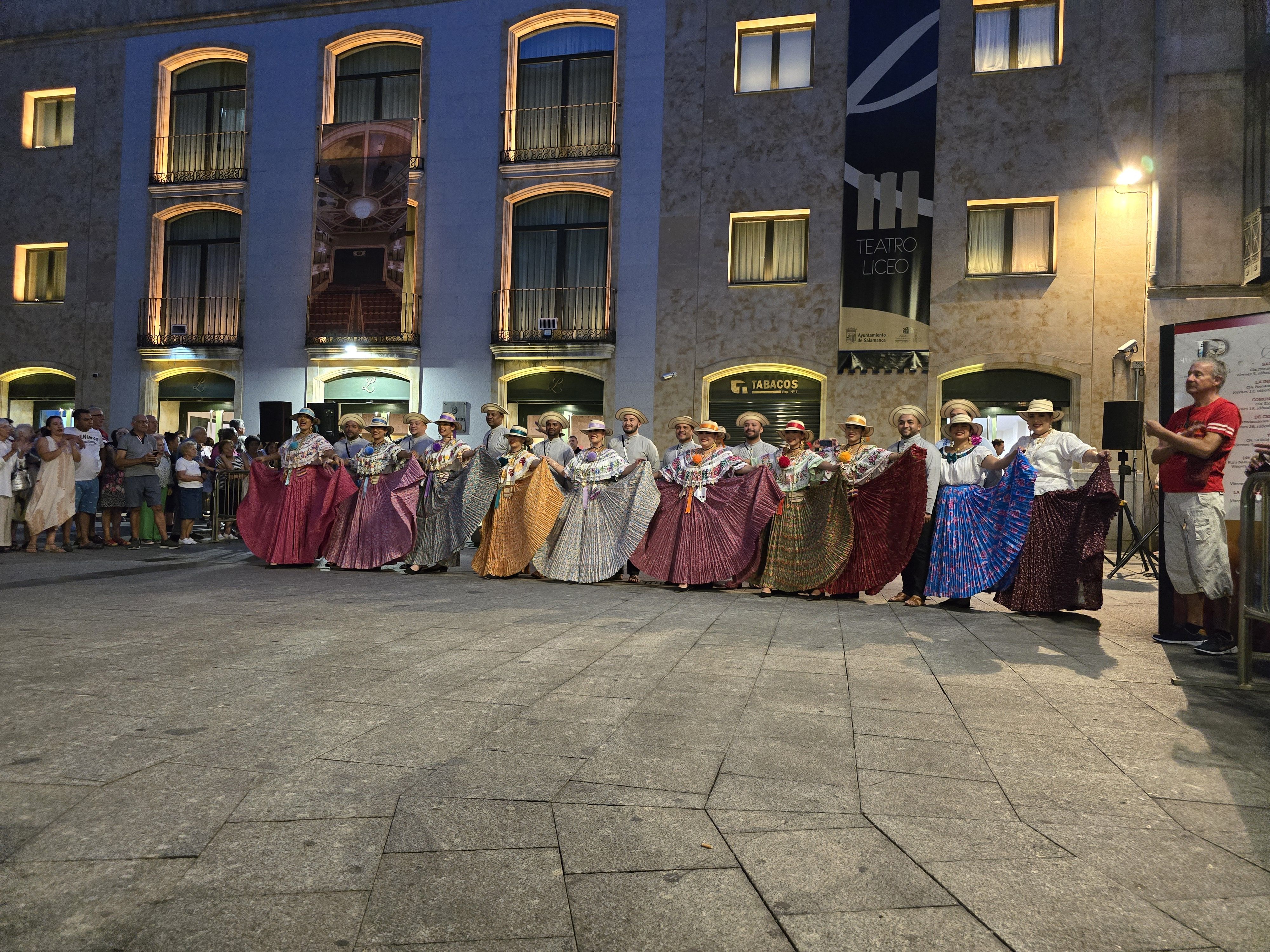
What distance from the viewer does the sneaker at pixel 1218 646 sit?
5.90 meters

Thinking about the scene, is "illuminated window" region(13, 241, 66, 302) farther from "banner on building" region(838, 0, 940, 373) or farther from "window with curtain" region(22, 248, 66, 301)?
"banner on building" region(838, 0, 940, 373)

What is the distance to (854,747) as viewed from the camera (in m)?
3.63

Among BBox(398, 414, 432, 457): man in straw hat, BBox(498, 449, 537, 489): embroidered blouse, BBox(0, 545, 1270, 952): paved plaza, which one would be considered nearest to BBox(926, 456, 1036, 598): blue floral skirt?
BBox(0, 545, 1270, 952): paved plaza

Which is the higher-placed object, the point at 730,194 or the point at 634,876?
the point at 730,194

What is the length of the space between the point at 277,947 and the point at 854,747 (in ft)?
7.70

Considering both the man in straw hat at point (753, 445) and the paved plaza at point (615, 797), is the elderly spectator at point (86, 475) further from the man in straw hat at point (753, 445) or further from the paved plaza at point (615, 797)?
the man in straw hat at point (753, 445)

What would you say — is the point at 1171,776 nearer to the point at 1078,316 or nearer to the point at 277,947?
the point at 277,947

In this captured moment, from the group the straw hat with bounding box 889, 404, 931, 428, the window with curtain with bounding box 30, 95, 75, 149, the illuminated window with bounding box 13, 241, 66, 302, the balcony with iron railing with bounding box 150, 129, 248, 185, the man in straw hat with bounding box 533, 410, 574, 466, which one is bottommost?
the man in straw hat with bounding box 533, 410, 574, 466

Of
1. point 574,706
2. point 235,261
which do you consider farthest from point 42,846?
point 235,261

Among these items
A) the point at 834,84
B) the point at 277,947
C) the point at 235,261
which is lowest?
the point at 277,947

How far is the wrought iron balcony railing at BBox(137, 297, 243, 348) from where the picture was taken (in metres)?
21.1

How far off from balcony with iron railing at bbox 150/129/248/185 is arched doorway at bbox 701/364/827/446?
12.6 m

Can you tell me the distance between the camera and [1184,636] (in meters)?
6.45

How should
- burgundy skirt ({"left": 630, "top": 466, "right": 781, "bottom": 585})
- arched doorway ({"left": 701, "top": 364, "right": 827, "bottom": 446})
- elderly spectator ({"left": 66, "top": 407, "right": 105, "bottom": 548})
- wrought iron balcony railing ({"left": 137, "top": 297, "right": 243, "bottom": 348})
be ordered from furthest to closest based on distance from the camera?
wrought iron balcony railing ({"left": 137, "top": 297, "right": 243, "bottom": 348})
arched doorway ({"left": 701, "top": 364, "right": 827, "bottom": 446})
elderly spectator ({"left": 66, "top": 407, "right": 105, "bottom": 548})
burgundy skirt ({"left": 630, "top": 466, "right": 781, "bottom": 585})
